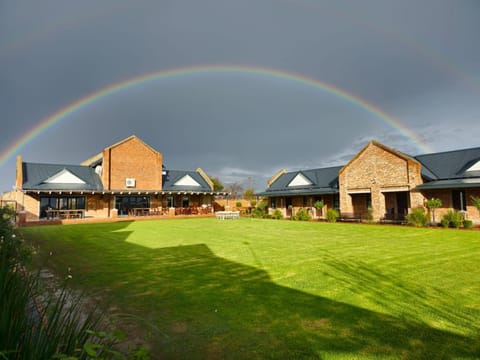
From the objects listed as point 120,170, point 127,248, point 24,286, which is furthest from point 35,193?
point 24,286

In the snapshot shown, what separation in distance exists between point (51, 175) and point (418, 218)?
1255 inches

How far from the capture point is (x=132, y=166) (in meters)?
32.2

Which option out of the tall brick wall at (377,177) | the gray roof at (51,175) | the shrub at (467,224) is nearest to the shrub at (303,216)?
the tall brick wall at (377,177)

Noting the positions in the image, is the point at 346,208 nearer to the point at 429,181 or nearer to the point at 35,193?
the point at 429,181

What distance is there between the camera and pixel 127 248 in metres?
11.3

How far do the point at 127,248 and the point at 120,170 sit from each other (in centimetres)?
2201

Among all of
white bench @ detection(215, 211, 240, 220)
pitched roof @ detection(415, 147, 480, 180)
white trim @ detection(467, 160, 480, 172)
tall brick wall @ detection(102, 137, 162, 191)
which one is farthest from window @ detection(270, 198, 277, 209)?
white trim @ detection(467, 160, 480, 172)

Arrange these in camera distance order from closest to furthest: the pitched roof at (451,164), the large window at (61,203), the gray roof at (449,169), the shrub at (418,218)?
the shrub at (418,218), the gray roof at (449,169), the pitched roof at (451,164), the large window at (61,203)

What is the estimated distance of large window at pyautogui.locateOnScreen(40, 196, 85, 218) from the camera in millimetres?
27812

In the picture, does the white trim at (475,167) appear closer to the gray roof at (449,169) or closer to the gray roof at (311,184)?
the gray roof at (449,169)

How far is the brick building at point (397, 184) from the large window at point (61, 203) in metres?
21.8

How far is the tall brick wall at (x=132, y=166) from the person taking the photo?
100 feet

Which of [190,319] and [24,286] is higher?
[24,286]

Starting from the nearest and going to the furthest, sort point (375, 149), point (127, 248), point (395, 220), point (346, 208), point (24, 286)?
point (24, 286) → point (127, 248) → point (395, 220) → point (375, 149) → point (346, 208)
